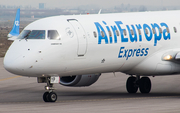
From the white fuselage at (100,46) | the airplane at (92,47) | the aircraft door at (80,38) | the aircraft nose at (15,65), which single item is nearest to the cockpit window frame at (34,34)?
the airplane at (92,47)

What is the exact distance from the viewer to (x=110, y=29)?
912 inches

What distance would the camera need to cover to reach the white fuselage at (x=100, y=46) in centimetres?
2053

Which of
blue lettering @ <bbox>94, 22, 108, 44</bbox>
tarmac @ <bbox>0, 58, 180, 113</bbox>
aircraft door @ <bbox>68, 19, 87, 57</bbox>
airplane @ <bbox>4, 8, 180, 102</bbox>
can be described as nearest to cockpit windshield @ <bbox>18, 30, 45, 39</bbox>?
airplane @ <bbox>4, 8, 180, 102</bbox>

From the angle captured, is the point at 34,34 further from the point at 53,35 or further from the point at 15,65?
the point at 15,65

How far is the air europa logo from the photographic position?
2281 centimetres

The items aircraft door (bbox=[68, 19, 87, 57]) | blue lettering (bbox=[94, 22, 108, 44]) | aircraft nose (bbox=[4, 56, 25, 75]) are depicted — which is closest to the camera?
aircraft nose (bbox=[4, 56, 25, 75])

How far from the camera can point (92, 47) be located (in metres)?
22.0

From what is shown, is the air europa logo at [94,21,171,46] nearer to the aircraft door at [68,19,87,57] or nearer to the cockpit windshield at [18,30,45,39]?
the aircraft door at [68,19,87,57]

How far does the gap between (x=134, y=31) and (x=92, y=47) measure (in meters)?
3.07

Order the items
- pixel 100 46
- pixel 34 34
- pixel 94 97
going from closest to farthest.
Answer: pixel 34 34 → pixel 100 46 → pixel 94 97

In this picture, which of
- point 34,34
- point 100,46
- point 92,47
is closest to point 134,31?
point 100,46

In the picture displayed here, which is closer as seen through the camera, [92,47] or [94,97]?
[92,47]

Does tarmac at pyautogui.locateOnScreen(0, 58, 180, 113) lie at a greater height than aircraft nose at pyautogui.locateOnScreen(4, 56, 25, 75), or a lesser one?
lesser

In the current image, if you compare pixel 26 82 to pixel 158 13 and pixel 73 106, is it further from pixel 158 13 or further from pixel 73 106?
pixel 73 106
